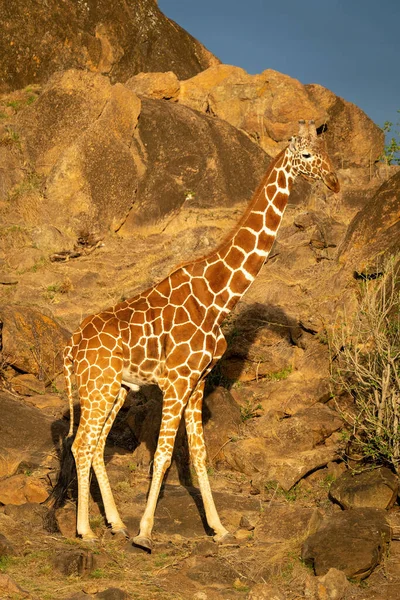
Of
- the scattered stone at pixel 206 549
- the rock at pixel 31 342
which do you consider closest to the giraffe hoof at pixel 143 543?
the scattered stone at pixel 206 549

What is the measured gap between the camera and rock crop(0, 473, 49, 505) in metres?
11.2

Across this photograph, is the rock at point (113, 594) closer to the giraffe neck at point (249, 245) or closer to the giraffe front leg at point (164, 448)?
the giraffe front leg at point (164, 448)

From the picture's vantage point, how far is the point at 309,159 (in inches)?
452


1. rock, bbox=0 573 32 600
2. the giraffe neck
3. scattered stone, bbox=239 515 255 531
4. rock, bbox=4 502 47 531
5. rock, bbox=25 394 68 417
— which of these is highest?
the giraffe neck

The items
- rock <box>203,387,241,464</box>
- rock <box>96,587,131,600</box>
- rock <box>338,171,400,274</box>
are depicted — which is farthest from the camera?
rock <box>338,171,400,274</box>

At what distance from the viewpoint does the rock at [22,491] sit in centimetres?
1120

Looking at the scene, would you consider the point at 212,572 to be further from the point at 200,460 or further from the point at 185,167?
the point at 185,167

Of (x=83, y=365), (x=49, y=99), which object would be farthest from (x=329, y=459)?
(x=49, y=99)

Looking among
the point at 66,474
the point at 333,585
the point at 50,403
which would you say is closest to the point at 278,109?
the point at 50,403

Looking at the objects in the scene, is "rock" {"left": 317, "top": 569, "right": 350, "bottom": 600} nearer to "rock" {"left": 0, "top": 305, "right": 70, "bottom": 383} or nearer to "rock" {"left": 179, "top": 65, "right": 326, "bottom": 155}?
"rock" {"left": 0, "top": 305, "right": 70, "bottom": 383}

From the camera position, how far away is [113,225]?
82.5 ft

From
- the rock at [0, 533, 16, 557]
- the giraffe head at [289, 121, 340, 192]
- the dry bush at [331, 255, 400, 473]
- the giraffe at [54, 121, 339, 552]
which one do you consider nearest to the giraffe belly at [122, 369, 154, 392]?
the giraffe at [54, 121, 339, 552]

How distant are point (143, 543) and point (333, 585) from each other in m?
2.59

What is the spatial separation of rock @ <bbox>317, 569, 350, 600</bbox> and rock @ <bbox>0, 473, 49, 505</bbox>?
4615 millimetres
